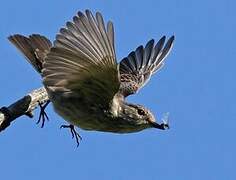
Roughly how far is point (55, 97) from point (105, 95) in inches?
21.0

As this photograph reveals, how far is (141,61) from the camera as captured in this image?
10289mm

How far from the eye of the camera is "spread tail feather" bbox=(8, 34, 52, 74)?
27.0 ft

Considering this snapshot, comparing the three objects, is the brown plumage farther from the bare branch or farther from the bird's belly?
the bare branch

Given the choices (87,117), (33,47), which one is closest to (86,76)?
(87,117)

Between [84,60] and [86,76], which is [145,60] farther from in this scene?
[84,60]

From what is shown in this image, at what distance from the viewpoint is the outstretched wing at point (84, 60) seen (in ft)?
23.2

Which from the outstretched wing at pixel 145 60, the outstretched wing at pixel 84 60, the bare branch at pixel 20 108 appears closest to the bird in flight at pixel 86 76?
the outstretched wing at pixel 84 60

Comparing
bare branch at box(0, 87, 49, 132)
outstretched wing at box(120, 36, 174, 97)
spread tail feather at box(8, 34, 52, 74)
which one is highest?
outstretched wing at box(120, 36, 174, 97)

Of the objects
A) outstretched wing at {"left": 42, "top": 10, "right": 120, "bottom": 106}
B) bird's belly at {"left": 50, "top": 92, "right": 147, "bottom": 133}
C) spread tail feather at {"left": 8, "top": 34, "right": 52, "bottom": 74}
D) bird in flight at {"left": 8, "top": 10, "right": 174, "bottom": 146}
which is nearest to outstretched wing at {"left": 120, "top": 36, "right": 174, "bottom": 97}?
bird in flight at {"left": 8, "top": 10, "right": 174, "bottom": 146}

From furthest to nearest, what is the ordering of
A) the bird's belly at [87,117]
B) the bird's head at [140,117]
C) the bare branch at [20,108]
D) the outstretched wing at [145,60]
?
the outstretched wing at [145,60] → the bird's head at [140,117] → the bird's belly at [87,117] → the bare branch at [20,108]

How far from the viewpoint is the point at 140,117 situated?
808cm

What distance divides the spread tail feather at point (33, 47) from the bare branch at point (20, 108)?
0.96 m

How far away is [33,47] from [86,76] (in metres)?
1.04

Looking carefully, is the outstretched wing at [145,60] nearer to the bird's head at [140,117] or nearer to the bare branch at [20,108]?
the bird's head at [140,117]
